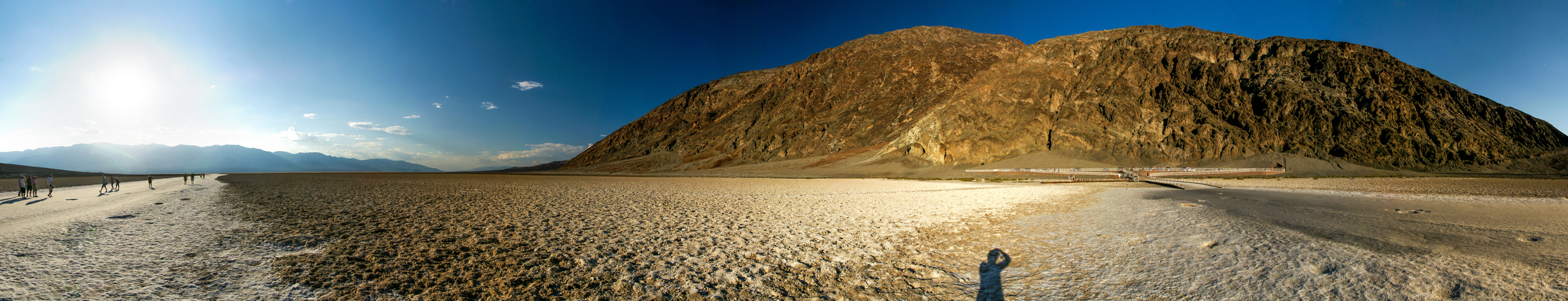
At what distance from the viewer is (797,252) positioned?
6039 mm

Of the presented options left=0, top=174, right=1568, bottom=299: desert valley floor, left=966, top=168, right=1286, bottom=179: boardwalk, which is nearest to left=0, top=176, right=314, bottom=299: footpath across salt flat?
left=0, top=174, right=1568, bottom=299: desert valley floor

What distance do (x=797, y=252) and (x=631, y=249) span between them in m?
2.10

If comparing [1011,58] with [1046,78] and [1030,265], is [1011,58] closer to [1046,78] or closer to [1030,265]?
[1046,78]

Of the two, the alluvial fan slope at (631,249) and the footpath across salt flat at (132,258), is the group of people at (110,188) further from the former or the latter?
the alluvial fan slope at (631,249)

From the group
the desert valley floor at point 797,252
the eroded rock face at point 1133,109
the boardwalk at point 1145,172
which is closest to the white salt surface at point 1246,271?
the desert valley floor at point 797,252

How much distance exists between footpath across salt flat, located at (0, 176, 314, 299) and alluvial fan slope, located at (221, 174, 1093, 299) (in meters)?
0.37

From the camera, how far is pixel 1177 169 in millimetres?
44594

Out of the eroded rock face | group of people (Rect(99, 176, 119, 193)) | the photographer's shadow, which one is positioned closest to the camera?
the photographer's shadow

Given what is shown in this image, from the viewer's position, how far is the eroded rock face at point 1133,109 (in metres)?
45.1

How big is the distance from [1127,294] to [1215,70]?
68.5m

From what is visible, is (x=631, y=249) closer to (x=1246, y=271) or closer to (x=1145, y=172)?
(x=1246, y=271)

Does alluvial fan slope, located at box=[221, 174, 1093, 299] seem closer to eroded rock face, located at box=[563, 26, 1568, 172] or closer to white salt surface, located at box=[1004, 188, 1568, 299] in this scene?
white salt surface, located at box=[1004, 188, 1568, 299]

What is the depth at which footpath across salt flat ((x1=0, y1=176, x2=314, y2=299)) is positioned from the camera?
4203mm

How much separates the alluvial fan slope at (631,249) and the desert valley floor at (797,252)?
0.14ft
